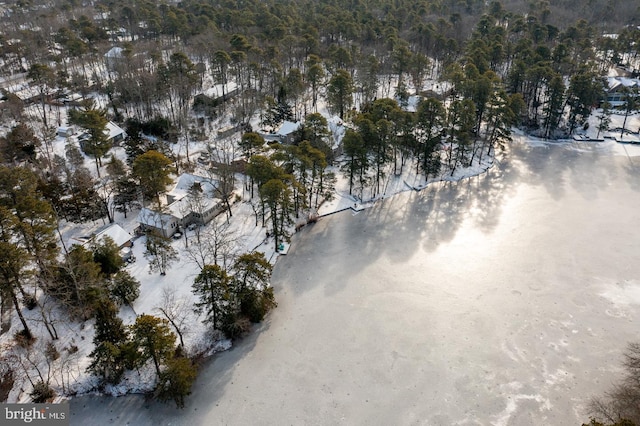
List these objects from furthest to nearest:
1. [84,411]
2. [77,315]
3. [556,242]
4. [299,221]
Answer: [299,221]
[556,242]
[77,315]
[84,411]

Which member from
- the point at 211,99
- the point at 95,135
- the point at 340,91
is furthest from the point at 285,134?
the point at 95,135

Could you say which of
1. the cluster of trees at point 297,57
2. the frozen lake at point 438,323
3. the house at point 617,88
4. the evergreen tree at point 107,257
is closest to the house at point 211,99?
the cluster of trees at point 297,57

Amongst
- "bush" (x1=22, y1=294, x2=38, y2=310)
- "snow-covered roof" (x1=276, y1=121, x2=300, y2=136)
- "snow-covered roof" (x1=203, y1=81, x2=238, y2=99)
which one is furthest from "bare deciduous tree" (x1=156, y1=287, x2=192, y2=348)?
"snow-covered roof" (x1=203, y1=81, x2=238, y2=99)

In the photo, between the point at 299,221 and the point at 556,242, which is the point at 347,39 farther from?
the point at 556,242

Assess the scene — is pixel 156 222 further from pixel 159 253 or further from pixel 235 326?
pixel 235 326

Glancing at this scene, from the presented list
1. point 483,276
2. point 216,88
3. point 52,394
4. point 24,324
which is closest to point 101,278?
point 24,324

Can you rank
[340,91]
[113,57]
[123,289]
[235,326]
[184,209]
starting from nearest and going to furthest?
[235,326]
[123,289]
[184,209]
[340,91]
[113,57]
